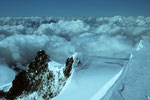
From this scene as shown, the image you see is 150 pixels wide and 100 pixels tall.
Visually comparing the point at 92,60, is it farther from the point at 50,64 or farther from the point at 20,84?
the point at 20,84

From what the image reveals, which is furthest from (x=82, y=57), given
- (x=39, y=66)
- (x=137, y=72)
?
(x=39, y=66)

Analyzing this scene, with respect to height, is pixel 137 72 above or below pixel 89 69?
above

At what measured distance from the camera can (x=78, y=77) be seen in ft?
63.6

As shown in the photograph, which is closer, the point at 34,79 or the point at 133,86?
the point at 133,86

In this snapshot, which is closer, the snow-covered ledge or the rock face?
the snow-covered ledge

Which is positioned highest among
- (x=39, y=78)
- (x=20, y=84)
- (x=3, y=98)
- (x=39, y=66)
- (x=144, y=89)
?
(x=144, y=89)

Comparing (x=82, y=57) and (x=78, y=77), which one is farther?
(x=82, y=57)

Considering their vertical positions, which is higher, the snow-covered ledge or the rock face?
the snow-covered ledge

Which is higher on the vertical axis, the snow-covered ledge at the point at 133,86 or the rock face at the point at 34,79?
the snow-covered ledge at the point at 133,86

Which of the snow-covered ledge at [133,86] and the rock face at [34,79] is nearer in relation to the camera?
the snow-covered ledge at [133,86]

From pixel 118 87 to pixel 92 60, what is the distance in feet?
53.7

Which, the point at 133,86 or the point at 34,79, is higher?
the point at 133,86

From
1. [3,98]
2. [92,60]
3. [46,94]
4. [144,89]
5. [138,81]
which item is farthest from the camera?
[3,98]

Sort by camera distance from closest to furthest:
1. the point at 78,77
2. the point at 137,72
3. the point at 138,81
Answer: the point at 138,81 → the point at 137,72 → the point at 78,77
